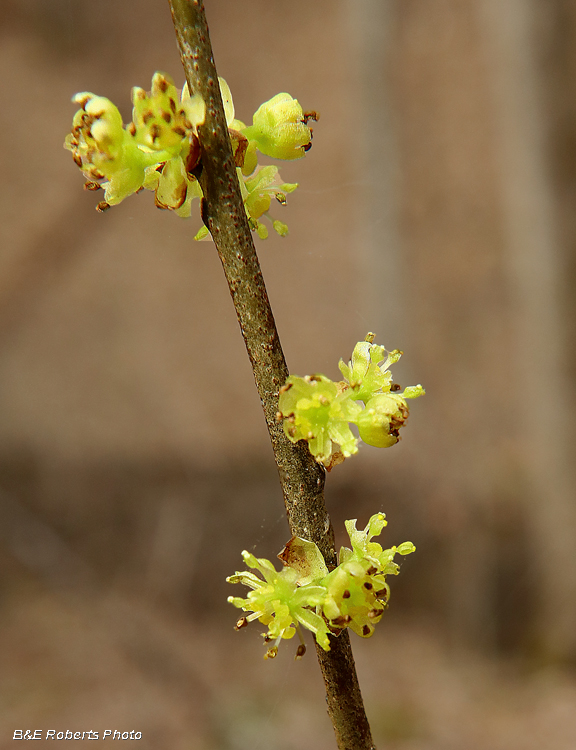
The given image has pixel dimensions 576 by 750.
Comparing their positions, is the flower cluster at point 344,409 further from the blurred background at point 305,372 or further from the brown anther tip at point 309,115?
the blurred background at point 305,372

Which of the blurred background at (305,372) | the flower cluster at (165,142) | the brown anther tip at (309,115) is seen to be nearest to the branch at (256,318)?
the flower cluster at (165,142)

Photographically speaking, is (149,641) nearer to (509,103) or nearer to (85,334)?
(85,334)

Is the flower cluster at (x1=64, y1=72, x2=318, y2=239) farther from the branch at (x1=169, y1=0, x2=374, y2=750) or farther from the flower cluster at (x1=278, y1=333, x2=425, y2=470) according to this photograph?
the flower cluster at (x1=278, y1=333, x2=425, y2=470)

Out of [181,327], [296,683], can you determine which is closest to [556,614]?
[296,683]

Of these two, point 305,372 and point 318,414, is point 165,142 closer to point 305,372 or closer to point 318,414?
point 318,414

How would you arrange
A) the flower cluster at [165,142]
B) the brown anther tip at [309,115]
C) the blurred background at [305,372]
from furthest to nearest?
the blurred background at [305,372] < the brown anther tip at [309,115] < the flower cluster at [165,142]

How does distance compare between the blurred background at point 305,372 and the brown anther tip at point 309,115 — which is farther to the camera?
the blurred background at point 305,372

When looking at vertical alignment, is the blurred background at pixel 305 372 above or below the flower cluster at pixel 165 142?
above
